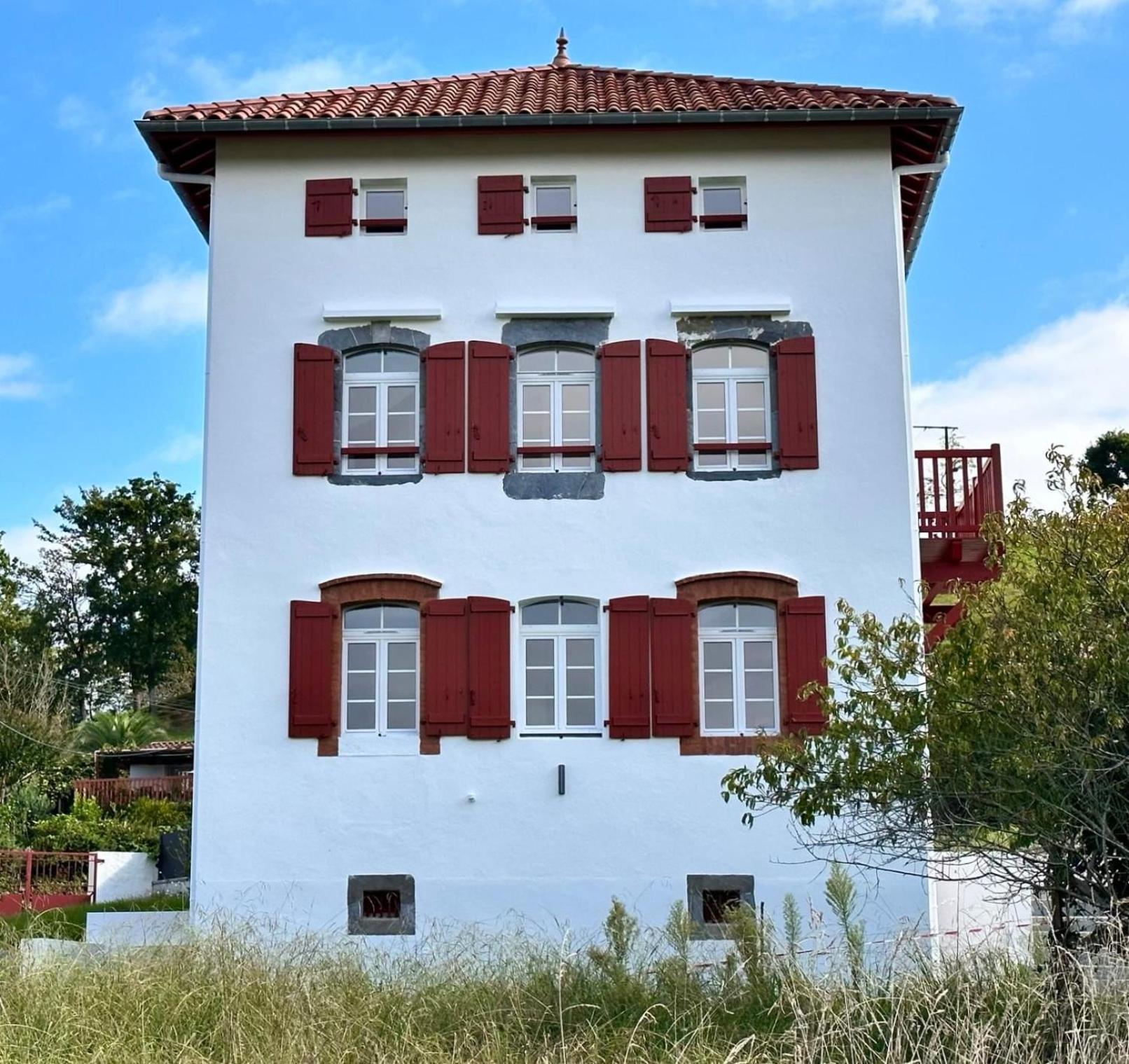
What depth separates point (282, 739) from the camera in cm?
1529

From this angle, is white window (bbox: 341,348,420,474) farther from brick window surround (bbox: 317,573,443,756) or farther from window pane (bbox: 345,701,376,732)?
window pane (bbox: 345,701,376,732)

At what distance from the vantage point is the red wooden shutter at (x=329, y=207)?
53.3 ft

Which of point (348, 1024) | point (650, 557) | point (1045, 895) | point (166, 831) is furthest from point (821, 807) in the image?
point (166, 831)

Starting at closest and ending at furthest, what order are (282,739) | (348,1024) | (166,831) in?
(348,1024) → (282,739) → (166,831)

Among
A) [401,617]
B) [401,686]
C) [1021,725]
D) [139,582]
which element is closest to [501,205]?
[401,617]

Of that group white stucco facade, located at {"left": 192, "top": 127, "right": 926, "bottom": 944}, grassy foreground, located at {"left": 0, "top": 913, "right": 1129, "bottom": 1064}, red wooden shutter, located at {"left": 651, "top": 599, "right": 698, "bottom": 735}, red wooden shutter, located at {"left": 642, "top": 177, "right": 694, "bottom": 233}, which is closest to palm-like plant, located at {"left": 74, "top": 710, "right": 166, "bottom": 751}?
white stucco facade, located at {"left": 192, "top": 127, "right": 926, "bottom": 944}

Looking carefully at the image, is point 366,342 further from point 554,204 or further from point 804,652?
point 804,652

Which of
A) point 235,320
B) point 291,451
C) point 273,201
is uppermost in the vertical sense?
point 273,201

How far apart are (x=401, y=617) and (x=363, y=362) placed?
2621mm

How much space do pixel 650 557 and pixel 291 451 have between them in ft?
12.1

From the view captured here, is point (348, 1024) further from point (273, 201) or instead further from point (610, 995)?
point (273, 201)

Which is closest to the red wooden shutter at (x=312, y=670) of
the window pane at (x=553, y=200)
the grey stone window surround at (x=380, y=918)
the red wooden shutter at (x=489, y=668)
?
the red wooden shutter at (x=489, y=668)

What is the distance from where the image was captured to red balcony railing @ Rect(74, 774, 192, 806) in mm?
28000

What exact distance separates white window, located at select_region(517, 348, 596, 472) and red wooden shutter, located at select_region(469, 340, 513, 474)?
203 mm
